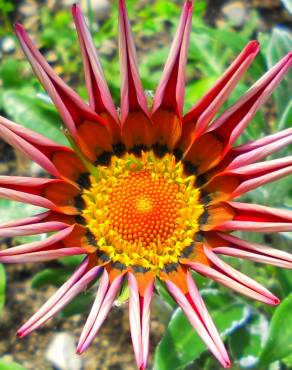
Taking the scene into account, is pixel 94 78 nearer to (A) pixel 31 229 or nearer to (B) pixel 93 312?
(A) pixel 31 229

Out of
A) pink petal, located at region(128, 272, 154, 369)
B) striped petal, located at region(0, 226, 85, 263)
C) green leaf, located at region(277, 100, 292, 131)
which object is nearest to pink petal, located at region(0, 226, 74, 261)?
striped petal, located at region(0, 226, 85, 263)

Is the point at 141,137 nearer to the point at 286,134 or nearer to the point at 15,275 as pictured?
the point at 286,134

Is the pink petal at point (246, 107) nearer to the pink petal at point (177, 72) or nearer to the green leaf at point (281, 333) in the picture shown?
the pink petal at point (177, 72)

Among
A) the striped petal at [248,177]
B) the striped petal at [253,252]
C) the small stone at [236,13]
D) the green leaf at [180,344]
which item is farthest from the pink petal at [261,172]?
the small stone at [236,13]

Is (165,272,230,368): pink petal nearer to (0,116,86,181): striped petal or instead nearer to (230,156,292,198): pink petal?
(230,156,292,198): pink petal

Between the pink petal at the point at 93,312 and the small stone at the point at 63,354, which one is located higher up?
the pink petal at the point at 93,312

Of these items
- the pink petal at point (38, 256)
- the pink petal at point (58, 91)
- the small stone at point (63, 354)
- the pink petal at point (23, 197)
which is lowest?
the small stone at point (63, 354)

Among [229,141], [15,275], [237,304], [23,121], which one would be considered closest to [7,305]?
[15,275]
